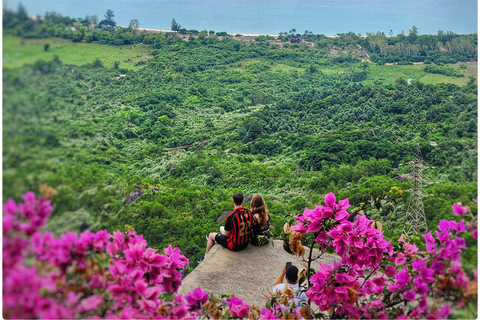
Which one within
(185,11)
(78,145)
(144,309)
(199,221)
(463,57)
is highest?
(185,11)

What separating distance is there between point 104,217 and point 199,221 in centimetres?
322

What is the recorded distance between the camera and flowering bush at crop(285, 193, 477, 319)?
198 centimetres

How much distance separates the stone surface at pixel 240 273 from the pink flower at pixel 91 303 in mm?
1716

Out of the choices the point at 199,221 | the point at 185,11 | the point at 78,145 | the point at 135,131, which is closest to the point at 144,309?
the point at 78,145

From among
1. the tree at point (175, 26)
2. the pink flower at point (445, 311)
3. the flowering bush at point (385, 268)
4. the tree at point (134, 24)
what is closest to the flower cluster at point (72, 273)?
the flowering bush at point (385, 268)

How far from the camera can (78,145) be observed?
2.27 metres

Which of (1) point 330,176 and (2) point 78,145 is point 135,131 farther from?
(2) point 78,145

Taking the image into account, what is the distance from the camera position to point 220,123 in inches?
307

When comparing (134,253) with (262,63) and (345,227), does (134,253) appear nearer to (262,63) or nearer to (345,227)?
(345,227)

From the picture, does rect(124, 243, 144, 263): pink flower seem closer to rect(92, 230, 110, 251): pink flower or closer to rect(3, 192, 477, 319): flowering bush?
rect(3, 192, 477, 319): flowering bush

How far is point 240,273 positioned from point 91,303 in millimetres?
2316

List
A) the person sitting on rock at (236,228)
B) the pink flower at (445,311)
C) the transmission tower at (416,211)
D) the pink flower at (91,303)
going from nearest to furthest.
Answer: the pink flower at (91,303) < the pink flower at (445,311) < the person sitting on rock at (236,228) < the transmission tower at (416,211)

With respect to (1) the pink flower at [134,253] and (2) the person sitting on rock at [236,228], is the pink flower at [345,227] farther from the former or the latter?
(2) the person sitting on rock at [236,228]

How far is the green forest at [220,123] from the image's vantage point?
2.00 m
